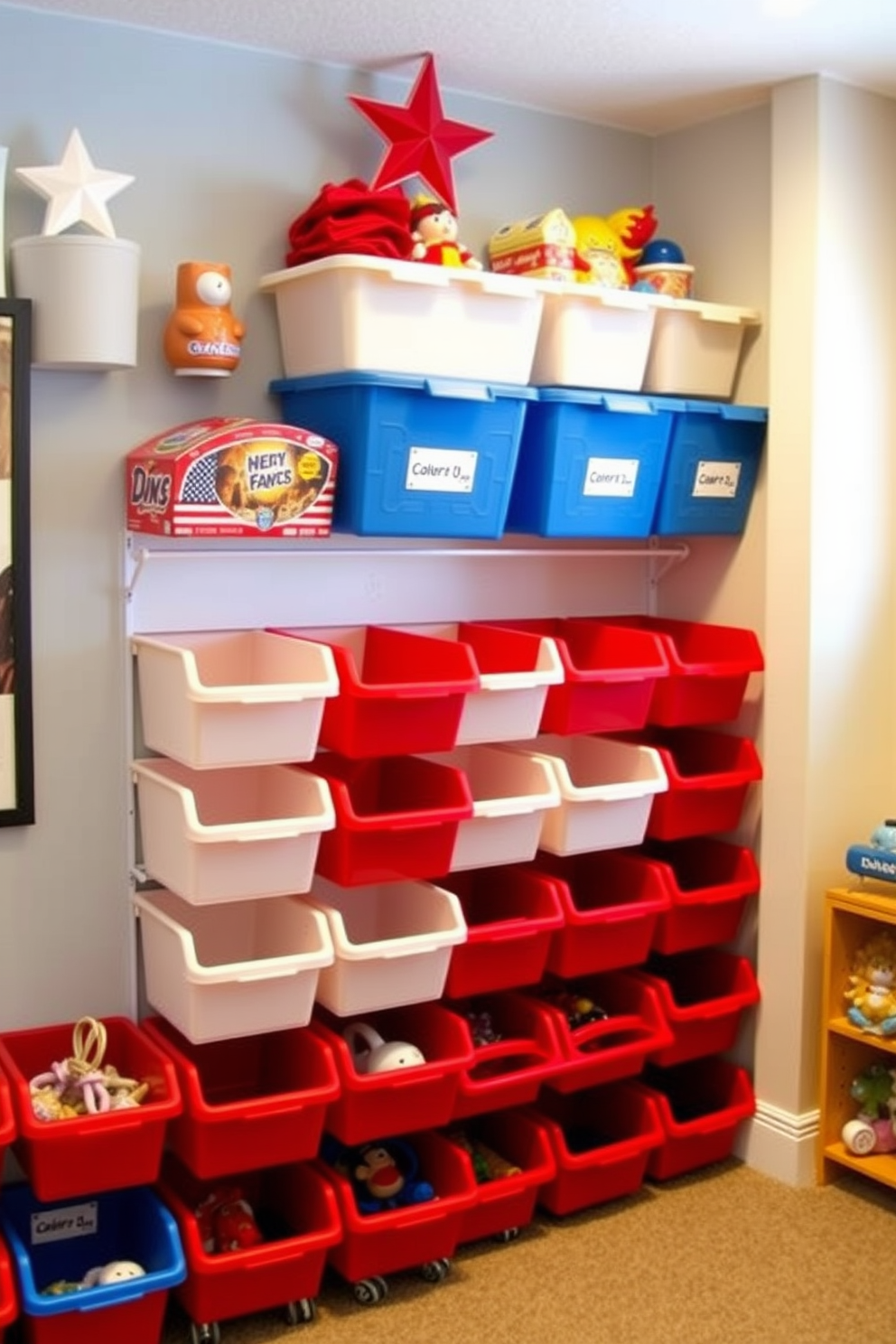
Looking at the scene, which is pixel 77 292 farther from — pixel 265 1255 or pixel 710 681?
pixel 265 1255

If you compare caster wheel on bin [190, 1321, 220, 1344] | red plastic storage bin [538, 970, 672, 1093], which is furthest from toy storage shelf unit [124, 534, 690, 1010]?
red plastic storage bin [538, 970, 672, 1093]

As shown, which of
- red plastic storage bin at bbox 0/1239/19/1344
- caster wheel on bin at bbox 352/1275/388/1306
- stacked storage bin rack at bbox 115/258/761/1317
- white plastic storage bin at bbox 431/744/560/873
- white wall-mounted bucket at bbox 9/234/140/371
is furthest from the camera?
white plastic storage bin at bbox 431/744/560/873

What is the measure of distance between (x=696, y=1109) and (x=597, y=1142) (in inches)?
9.6

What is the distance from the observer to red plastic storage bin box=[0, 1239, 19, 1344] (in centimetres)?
212

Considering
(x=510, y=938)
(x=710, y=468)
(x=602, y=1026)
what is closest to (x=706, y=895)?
(x=602, y=1026)

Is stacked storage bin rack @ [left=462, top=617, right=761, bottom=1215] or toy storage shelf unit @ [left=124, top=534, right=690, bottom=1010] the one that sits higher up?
toy storage shelf unit @ [left=124, top=534, right=690, bottom=1010]

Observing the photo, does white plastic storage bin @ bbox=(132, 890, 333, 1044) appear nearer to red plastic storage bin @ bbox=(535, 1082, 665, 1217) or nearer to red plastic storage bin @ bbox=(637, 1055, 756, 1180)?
red plastic storage bin @ bbox=(535, 1082, 665, 1217)

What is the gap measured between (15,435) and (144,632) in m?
0.40

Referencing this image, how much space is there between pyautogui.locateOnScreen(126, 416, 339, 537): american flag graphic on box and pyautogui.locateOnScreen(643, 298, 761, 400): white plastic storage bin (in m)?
0.74

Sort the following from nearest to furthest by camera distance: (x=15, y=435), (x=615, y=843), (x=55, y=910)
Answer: (x=15, y=435) < (x=55, y=910) < (x=615, y=843)

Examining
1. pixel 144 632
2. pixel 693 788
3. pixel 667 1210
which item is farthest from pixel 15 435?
pixel 667 1210

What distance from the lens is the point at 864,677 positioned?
2.89 metres

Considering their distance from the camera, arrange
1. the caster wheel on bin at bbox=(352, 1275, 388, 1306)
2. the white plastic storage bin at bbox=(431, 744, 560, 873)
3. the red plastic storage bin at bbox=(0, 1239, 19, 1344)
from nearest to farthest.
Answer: the red plastic storage bin at bbox=(0, 1239, 19, 1344), the caster wheel on bin at bbox=(352, 1275, 388, 1306), the white plastic storage bin at bbox=(431, 744, 560, 873)

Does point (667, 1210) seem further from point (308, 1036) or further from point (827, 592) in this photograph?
point (827, 592)
